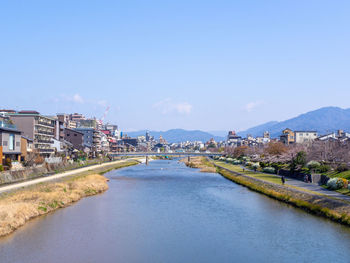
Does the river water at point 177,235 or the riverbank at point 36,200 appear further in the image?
the riverbank at point 36,200

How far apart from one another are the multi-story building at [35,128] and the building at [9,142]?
1298 centimetres

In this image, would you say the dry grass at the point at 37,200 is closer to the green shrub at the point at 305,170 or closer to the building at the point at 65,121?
the green shrub at the point at 305,170

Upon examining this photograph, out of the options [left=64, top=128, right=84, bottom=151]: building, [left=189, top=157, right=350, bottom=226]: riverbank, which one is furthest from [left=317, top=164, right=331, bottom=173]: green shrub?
[left=64, top=128, right=84, bottom=151]: building

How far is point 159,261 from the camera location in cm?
2231

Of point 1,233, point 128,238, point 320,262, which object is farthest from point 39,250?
point 320,262

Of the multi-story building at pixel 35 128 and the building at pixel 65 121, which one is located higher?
the building at pixel 65 121

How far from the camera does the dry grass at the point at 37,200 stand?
95.3 ft

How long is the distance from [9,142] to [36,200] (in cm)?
3025

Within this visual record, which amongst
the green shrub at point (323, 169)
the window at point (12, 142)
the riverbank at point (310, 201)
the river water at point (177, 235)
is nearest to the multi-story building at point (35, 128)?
the window at point (12, 142)

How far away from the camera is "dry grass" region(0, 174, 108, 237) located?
29.0m

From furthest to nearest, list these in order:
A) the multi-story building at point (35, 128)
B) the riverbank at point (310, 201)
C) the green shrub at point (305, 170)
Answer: the multi-story building at point (35, 128) < the green shrub at point (305, 170) < the riverbank at point (310, 201)

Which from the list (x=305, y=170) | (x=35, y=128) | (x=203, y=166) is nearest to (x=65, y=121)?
(x=203, y=166)

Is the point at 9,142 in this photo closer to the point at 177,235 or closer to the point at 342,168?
the point at 177,235

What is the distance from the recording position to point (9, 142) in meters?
63.1
